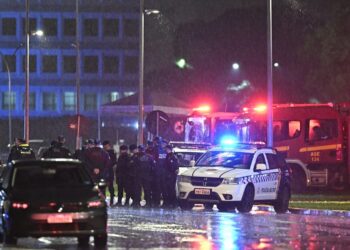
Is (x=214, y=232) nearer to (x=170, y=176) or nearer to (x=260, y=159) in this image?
(x=260, y=159)

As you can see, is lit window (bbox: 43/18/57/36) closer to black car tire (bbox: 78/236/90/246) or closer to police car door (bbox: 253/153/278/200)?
police car door (bbox: 253/153/278/200)

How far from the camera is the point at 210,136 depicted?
39.6 m

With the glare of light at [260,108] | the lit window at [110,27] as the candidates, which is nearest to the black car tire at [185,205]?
the glare of light at [260,108]

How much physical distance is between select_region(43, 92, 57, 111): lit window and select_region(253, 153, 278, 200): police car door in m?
72.0

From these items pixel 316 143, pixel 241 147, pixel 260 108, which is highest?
pixel 260 108

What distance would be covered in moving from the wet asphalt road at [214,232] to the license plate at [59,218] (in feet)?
2.35

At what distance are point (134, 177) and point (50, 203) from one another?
11642mm

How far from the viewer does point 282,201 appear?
2605 cm

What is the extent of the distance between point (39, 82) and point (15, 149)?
7194cm

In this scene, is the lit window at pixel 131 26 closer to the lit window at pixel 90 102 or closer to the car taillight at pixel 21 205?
the lit window at pixel 90 102

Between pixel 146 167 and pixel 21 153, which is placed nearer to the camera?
pixel 21 153

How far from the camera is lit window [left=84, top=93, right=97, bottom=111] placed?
9675cm

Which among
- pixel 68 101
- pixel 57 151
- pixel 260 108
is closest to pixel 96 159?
pixel 57 151

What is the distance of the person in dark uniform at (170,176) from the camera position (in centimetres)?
2622
